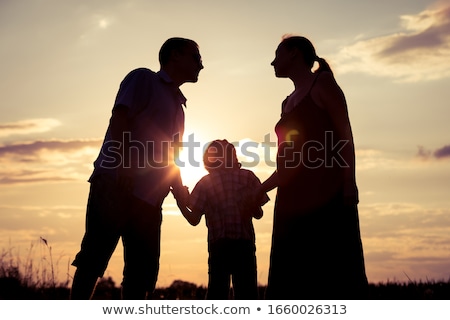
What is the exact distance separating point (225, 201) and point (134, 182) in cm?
223

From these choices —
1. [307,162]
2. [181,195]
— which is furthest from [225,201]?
[307,162]

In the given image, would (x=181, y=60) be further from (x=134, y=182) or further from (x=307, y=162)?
(x=307, y=162)

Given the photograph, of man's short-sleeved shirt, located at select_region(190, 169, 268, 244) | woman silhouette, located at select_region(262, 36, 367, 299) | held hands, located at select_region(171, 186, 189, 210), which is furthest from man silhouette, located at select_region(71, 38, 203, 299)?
man's short-sleeved shirt, located at select_region(190, 169, 268, 244)

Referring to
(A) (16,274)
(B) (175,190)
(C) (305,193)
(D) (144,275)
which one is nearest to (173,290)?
(A) (16,274)

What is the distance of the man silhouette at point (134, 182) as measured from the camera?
222 inches

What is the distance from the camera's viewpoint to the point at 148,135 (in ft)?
19.8

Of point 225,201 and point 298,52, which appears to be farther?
point 225,201

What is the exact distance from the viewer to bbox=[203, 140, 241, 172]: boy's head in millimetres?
8008

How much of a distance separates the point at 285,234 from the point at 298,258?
0.23m

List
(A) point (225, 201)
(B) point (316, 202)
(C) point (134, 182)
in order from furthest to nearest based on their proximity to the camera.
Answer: (A) point (225, 201) → (C) point (134, 182) → (B) point (316, 202)

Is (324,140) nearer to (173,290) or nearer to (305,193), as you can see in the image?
(305,193)
